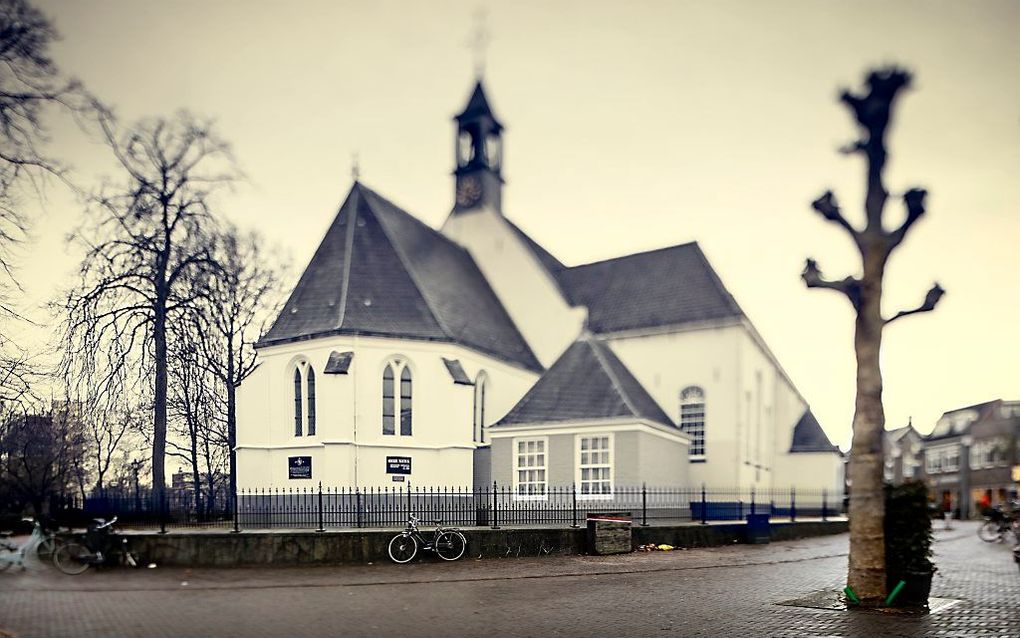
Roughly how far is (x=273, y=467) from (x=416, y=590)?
15.1 m

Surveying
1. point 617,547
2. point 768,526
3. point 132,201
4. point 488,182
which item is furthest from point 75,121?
point 488,182

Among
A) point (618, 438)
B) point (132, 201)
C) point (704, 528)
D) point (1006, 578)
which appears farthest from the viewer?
point (618, 438)

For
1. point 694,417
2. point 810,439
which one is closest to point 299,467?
point 694,417

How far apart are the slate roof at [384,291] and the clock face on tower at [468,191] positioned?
4162mm

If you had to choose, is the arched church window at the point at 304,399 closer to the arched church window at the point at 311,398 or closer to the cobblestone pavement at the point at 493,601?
the arched church window at the point at 311,398

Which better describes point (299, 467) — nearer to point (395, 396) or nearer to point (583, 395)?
point (395, 396)

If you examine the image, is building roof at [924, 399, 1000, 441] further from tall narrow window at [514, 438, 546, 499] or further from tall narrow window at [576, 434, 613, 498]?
tall narrow window at [514, 438, 546, 499]

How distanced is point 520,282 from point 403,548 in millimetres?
20372

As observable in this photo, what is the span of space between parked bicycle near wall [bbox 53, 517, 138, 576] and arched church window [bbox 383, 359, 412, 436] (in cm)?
1145

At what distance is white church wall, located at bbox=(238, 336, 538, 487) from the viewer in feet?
82.7

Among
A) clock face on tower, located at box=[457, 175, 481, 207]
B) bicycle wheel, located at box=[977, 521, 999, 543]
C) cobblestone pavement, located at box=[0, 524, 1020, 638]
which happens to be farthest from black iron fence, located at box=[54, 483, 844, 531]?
clock face on tower, located at box=[457, 175, 481, 207]

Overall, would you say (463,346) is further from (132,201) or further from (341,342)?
(132,201)

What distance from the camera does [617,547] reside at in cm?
1789

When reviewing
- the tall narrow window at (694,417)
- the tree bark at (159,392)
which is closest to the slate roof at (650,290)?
the tall narrow window at (694,417)
